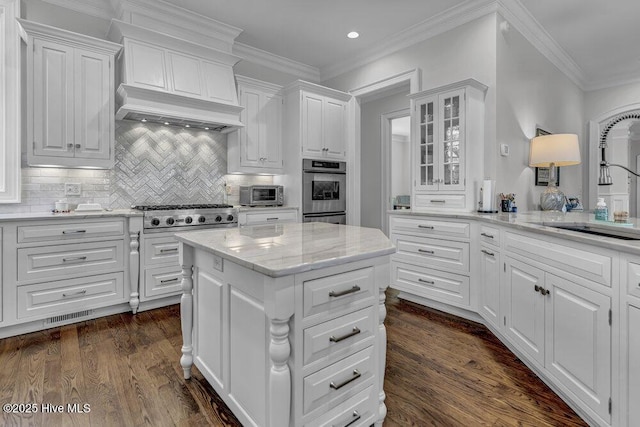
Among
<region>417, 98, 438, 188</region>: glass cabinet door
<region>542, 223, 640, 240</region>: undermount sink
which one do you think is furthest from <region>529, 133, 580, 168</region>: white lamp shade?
<region>542, 223, 640, 240</region>: undermount sink

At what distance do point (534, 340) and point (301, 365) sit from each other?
5.05 feet

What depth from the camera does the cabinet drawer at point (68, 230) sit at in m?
2.54

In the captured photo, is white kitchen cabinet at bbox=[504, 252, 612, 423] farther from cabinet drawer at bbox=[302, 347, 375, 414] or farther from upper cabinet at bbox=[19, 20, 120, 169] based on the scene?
upper cabinet at bbox=[19, 20, 120, 169]

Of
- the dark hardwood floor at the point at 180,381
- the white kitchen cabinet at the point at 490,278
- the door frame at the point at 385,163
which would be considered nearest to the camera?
the dark hardwood floor at the point at 180,381

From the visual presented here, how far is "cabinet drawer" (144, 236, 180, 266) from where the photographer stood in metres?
3.05

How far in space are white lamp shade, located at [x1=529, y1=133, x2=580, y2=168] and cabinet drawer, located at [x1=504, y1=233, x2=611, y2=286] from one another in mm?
1683

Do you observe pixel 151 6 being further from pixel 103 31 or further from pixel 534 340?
pixel 534 340

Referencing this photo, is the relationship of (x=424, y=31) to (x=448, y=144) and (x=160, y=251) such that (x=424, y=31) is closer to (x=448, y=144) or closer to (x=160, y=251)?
(x=448, y=144)

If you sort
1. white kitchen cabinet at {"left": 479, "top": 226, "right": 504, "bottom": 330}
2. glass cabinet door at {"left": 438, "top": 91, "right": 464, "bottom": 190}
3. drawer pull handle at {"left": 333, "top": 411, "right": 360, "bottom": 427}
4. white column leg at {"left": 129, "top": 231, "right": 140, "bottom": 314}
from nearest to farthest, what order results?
1. drawer pull handle at {"left": 333, "top": 411, "right": 360, "bottom": 427}
2. white kitchen cabinet at {"left": 479, "top": 226, "right": 504, "bottom": 330}
3. white column leg at {"left": 129, "top": 231, "right": 140, "bottom": 314}
4. glass cabinet door at {"left": 438, "top": 91, "right": 464, "bottom": 190}

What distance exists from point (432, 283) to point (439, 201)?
2.81 ft

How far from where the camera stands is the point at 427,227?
10.1 feet

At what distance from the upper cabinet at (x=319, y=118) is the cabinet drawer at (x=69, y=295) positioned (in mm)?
2499

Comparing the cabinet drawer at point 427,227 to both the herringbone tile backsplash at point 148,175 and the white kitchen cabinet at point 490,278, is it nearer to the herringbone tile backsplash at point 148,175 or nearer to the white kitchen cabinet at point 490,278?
the white kitchen cabinet at point 490,278

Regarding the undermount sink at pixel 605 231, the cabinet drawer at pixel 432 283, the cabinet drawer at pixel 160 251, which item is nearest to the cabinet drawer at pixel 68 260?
the cabinet drawer at pixel 160 251
